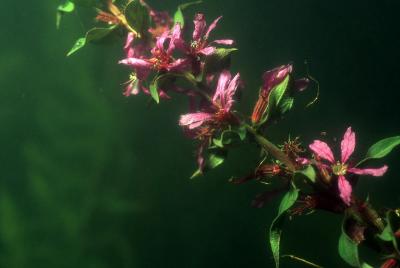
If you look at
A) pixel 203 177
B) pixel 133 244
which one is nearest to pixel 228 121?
pixel 203 177

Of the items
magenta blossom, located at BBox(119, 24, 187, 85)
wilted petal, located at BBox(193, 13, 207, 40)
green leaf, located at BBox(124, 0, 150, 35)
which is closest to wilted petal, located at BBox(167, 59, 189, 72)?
magenta blossom, located at BBox(119, 24, 187, 85)

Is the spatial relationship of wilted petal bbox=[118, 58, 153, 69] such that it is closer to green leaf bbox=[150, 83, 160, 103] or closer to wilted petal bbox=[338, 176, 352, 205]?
green leaf bbox=[150, 83, 160, 103]

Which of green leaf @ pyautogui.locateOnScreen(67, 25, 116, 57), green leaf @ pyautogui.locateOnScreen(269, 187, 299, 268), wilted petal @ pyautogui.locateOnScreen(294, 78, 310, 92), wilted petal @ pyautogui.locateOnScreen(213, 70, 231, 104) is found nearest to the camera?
green leaf @ pyautogui.locateOnScreen(269, 187, 299, 268)

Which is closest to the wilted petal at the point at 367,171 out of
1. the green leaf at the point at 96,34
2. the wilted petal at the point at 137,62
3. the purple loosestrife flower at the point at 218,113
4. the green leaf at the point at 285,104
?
the green leaf at the point at 285,104

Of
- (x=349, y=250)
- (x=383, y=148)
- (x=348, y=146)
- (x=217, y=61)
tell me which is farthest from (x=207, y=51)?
(x=349, y=250)

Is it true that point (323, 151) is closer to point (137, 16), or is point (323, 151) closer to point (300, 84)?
point (300, 84)

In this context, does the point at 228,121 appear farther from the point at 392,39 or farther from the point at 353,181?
the point at 392,39

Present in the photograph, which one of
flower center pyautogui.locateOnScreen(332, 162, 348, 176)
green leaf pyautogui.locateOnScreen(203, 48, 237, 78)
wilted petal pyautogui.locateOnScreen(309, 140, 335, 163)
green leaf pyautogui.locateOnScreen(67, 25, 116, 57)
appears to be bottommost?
flower center pyautogui.locateOnScreen(332, 162, 348, 176)

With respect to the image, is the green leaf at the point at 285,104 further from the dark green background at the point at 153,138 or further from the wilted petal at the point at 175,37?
the dark green background at the point at 153,138
